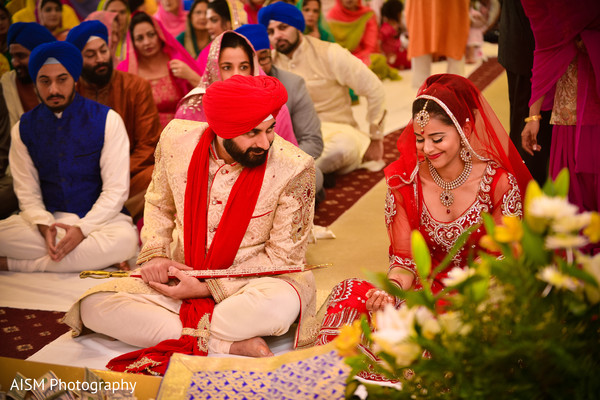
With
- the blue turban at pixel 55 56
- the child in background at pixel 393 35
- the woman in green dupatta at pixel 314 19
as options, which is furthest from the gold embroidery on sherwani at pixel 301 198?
the child in background at pixel 393 35

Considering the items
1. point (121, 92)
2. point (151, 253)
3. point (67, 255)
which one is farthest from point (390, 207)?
point (121, 92)

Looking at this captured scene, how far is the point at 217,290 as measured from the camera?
2.57m

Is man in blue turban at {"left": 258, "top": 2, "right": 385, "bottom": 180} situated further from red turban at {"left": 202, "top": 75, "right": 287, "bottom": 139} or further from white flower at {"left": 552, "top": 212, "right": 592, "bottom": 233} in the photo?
white flower at {"left": 552, "top": 212, "right": 592, "bottom": 233}

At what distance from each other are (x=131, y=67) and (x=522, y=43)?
8.36 ft

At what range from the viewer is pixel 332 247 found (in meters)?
3.59

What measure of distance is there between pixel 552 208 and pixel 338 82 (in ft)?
13.2

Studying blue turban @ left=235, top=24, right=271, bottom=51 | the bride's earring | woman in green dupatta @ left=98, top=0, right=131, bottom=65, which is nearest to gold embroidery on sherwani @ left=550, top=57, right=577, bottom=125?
the bride's earring

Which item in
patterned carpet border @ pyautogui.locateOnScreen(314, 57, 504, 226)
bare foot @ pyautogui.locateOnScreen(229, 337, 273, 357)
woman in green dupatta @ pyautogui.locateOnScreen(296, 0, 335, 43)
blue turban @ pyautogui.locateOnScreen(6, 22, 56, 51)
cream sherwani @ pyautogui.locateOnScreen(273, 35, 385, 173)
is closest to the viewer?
bare foot @ pyautogui.locateOnScreen(229, 337, 273, 357)

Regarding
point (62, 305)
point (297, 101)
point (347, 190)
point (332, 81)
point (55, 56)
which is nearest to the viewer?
point (62, 305)

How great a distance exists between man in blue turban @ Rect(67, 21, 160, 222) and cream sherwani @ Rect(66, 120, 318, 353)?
121 centimetres

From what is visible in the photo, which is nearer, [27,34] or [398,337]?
[398,337]

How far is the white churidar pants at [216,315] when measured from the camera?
8.14 feet

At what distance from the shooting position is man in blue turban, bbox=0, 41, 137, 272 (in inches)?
132

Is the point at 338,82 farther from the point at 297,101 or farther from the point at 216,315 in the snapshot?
the point at 216,315
